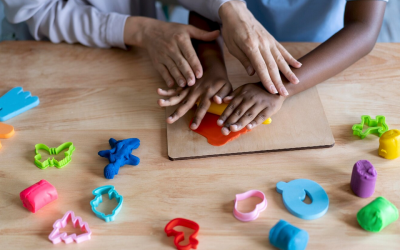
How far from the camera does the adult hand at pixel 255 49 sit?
0.85m

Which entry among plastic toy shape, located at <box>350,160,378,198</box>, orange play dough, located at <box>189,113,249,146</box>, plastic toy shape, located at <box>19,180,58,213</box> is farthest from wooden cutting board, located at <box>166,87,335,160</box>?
plastic toy shape, located at <box>19,180,58,213</box>

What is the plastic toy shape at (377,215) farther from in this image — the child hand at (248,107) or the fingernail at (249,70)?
the fingernail at (249,70)

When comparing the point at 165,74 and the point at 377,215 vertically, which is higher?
the point at 377,215

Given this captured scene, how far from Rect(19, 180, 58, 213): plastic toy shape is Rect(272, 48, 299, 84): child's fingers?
54cm

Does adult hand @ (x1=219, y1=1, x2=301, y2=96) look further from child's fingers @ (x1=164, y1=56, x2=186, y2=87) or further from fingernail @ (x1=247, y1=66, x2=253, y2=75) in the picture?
child's fingers @ (x1=164, y1=56, x2=186, y2=87)

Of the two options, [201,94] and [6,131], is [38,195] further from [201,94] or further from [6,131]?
[201,94]

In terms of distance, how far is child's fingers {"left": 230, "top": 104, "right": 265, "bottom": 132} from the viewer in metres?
0.78

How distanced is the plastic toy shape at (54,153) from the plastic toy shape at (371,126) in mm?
584

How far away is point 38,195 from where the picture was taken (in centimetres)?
67

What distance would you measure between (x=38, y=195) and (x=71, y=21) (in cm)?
58

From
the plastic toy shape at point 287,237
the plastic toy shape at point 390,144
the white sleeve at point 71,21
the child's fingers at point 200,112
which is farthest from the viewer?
the white sleeve at point 71,21

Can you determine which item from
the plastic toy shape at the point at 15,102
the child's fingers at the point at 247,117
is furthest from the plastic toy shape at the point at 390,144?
the plastic toy shape at the point at 15,102

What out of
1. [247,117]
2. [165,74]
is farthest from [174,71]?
[247,117]

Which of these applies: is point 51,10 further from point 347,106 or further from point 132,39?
point 347,106
